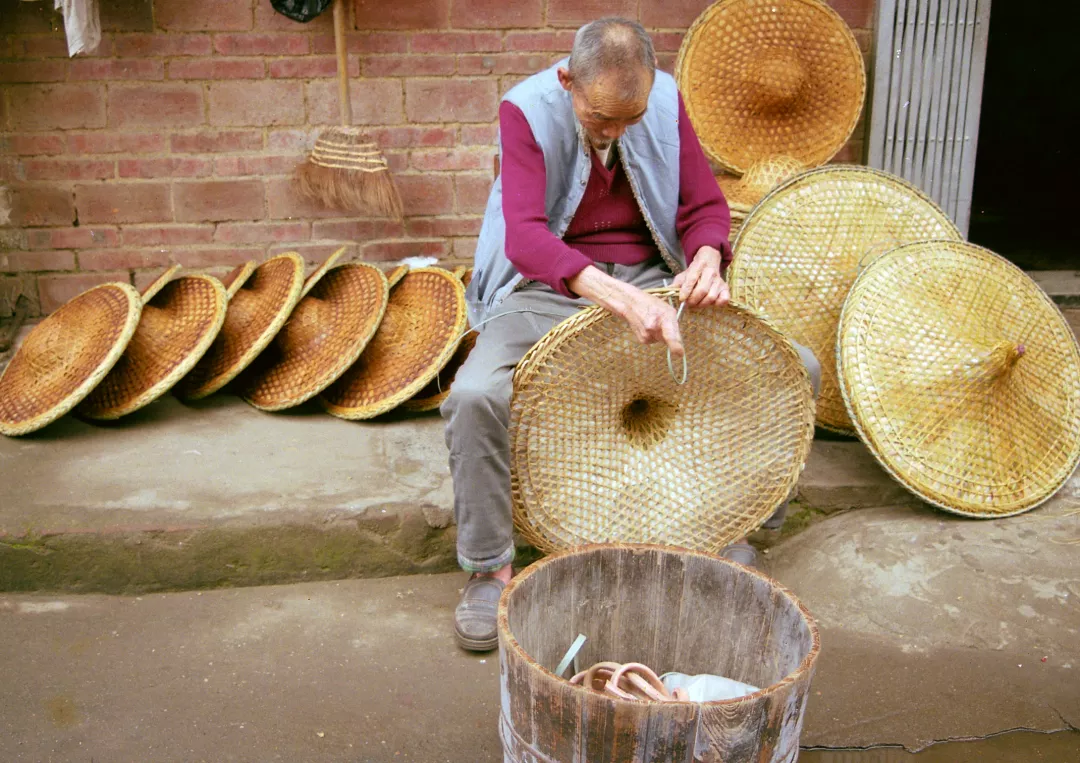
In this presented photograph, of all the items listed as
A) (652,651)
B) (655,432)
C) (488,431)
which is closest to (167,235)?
(488,431)

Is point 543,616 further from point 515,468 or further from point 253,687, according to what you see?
point 253,687

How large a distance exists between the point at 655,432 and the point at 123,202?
227 cm

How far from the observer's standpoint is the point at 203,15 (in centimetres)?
352

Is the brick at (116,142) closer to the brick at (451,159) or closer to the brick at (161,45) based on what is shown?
the brick at (161,45)

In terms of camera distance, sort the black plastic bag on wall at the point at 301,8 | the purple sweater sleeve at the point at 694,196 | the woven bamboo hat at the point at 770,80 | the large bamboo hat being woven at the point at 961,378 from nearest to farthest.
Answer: the purple sweater sleeve at the point at 694,196 < the large bamboo hat being woven at the point at 961,378 < the black plastic bag on wall at the point at 301,8 < the woven bamboo hat at the point at 770,80

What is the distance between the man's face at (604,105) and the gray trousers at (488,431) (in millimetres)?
443

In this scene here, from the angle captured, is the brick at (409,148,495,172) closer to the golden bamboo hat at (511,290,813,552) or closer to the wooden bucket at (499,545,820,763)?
the golden bamboo hat at (511,290,813,552)

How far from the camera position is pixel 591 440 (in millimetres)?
2412

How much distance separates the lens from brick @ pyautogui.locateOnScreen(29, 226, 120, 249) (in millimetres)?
3633

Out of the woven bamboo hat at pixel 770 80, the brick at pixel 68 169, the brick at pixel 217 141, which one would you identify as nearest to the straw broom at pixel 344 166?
the brick at pixel 217 141

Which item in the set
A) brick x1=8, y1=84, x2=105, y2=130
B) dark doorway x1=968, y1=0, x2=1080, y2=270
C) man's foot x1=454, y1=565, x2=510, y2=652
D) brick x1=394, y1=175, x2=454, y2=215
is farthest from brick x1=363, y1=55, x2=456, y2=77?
dark doorway x1=968, y1=0, x2=1080, y2=270

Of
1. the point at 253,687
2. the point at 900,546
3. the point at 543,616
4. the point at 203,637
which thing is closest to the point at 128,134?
the point at 203,637

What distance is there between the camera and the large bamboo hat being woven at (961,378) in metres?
2.86

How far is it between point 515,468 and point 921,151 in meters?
2.44
